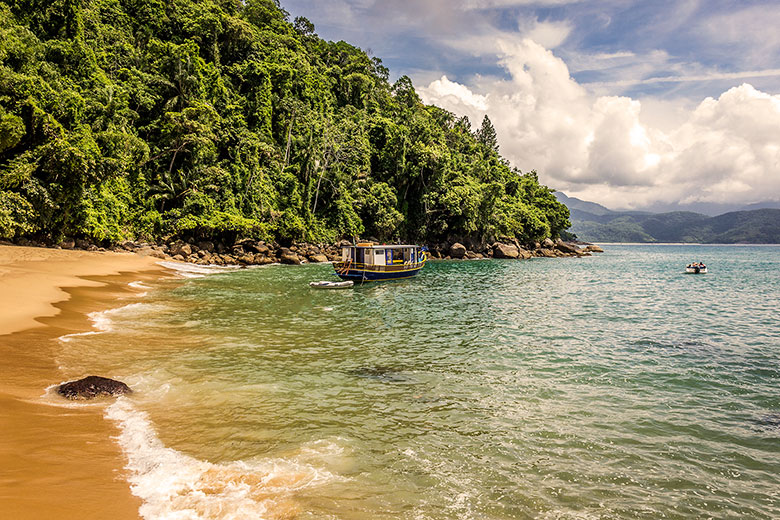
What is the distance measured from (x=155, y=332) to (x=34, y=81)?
31.6 metres

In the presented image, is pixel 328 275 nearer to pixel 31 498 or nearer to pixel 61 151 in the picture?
pixel 61 151

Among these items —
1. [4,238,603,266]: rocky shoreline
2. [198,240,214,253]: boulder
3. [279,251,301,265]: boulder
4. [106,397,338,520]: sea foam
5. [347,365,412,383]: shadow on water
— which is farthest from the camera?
[279,251,301,265]: boulder

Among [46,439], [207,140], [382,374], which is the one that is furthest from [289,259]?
[46,439]

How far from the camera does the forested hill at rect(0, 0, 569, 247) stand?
31.7 meters

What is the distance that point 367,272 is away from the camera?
34.2m

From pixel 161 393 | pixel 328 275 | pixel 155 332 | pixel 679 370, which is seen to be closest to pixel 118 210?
pixel 328 275

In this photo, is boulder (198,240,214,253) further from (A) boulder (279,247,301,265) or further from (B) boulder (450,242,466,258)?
(B) boulder (450,242,466,258)

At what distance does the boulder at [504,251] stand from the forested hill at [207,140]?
3410 millimetres

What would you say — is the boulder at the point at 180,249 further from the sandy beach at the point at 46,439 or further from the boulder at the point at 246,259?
the sandy beach at the point at 46,439

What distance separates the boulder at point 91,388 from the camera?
7.82 meters

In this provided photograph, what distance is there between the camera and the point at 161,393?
8.63m

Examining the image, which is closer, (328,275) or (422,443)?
(422,443)

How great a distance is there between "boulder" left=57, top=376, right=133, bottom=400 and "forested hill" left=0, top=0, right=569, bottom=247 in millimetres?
28808

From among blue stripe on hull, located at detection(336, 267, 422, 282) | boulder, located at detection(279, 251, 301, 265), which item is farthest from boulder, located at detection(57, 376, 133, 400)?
boulder, located at detection(279, 251, 301, 265)
